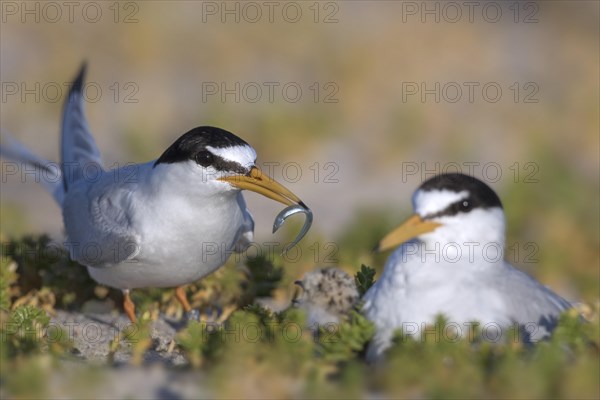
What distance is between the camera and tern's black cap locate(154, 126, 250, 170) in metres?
4.99

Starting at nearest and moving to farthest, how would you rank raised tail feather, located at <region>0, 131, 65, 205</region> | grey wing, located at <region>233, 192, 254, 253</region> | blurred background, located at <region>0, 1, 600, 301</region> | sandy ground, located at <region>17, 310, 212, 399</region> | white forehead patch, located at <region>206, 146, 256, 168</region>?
sandy ground, located at <region>17, 310, 212, 399</region>
white forehead patch, located at <region>206, 146, 256, 168</region>
grey wing, located at <region>233, 192, 254, 253</region>
raised tail feather, located at <region>0, 131, 65, 205</region>
blurred background, located at <region>0, 1, 600, 301</region>

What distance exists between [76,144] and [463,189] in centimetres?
344

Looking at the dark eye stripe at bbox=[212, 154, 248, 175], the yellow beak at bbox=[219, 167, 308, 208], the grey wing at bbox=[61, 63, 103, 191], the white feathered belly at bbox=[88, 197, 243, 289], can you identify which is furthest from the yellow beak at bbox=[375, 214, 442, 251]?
the grey wing at bbox=[61, 63, 103, 191]

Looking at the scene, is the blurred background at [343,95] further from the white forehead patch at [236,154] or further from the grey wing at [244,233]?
the white forehead patch at [236,154]

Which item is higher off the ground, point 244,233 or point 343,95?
point 343,95

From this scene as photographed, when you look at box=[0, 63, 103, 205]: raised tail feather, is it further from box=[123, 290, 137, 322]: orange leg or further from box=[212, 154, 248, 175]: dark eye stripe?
box=[212, 154, 248, 175]: dark eye stripe

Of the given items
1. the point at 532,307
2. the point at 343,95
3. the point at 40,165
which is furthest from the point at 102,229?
the point at 343,95

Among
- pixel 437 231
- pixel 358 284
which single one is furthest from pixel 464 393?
pixel 358 284

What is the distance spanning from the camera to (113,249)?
5.29 meters

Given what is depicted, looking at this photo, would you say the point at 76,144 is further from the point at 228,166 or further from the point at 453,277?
the point at 453,277

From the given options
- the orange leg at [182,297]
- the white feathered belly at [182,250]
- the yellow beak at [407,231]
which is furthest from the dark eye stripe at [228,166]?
the yellow beak at [407,231]

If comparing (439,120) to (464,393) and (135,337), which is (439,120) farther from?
(464,393)

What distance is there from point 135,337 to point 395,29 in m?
10.2

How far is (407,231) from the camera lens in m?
4.02
